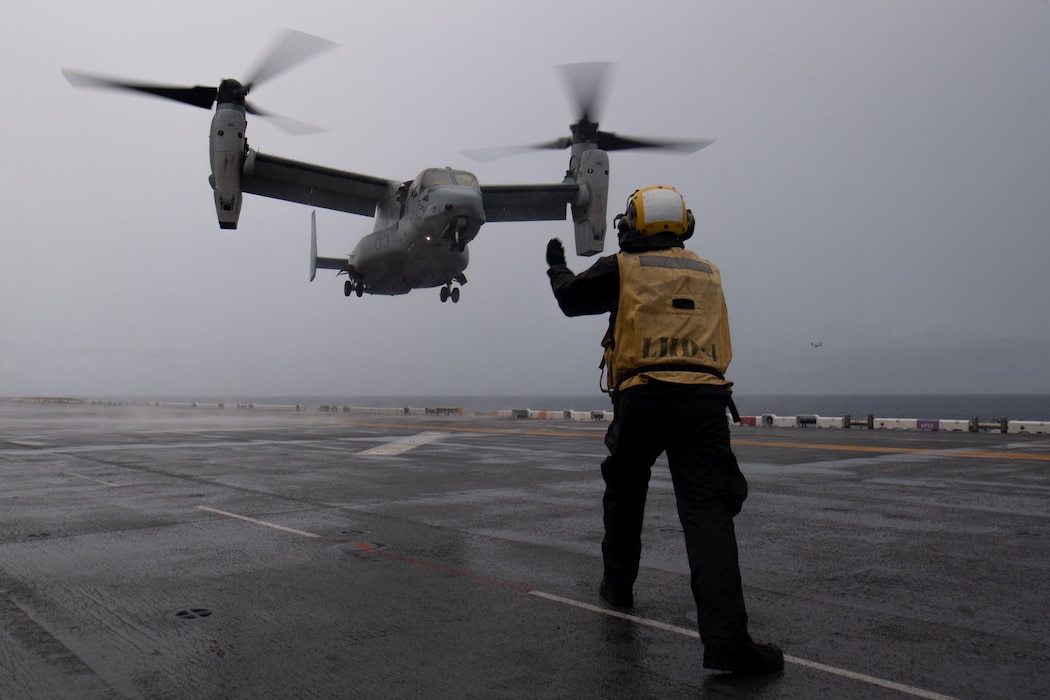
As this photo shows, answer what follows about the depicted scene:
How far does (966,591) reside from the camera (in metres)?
4.57

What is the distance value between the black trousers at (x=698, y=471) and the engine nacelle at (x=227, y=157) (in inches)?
792

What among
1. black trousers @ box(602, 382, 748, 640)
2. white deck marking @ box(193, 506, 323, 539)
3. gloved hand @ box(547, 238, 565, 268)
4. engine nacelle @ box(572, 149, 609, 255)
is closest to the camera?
black trousers @ box(602, 382, 748, 640)

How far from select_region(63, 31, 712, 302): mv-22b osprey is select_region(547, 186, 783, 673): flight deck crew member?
727 inches

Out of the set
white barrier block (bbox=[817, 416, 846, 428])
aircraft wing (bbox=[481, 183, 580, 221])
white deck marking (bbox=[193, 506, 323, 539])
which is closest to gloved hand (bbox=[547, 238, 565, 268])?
white deck marking (bbox=[193, 506, 323, 539])

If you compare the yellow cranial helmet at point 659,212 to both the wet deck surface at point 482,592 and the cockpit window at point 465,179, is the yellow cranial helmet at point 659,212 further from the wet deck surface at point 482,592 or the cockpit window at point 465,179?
the cockpit window at point 465,179

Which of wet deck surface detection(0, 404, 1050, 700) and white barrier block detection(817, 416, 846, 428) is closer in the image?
wet deck surface detection(0, 404, 1050, 700)

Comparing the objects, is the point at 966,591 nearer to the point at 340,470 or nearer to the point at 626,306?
the point at 626,306

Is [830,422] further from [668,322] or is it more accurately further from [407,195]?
[668,322]

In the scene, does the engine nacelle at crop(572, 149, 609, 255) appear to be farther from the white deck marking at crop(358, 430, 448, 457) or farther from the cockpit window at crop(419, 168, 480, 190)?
the white deck marking at crop(358, 430, 448, 457)

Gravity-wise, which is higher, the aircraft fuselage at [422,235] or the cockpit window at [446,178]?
the cockpit window at [446,178]

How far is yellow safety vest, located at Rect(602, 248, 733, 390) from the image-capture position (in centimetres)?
379

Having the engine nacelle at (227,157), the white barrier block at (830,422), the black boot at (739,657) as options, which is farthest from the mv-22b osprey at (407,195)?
the black boot at (739,657)

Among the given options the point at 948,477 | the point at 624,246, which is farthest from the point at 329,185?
the point at 624,246

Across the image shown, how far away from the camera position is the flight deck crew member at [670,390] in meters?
3.56
